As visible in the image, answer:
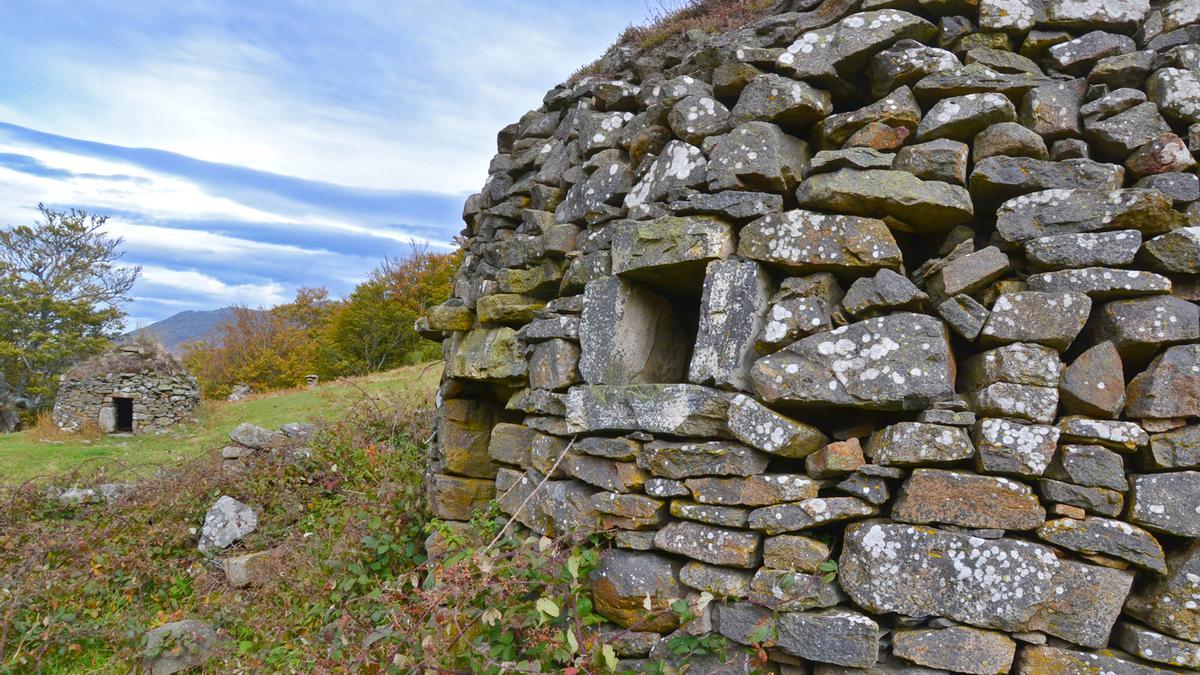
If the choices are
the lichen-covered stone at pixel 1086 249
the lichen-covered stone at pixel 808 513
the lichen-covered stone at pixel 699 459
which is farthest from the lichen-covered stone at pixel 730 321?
the lichen-covered stone at pixel 1086 249

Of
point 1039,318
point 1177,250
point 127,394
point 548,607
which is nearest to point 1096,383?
point 1039,318

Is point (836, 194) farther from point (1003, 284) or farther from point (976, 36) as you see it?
point (976, 36)

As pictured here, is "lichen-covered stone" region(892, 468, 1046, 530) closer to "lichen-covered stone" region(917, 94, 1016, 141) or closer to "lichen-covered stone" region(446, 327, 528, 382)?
"lichen-covered stone" region(917, 94, 1016, 141)

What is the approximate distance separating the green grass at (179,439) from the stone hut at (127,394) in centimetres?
58

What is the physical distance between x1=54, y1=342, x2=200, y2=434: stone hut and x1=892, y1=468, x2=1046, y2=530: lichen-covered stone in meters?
18.1

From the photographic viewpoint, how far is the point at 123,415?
17.3m

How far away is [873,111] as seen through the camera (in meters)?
3.69

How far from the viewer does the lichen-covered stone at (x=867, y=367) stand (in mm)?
3186

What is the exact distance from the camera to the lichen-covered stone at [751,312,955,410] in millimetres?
3186

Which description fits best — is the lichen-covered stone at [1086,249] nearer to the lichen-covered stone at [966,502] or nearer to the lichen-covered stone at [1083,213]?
the lichen-covered stone at [1083,213]

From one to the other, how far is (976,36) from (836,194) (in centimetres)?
133

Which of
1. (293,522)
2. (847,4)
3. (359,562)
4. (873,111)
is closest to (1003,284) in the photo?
(873,111)

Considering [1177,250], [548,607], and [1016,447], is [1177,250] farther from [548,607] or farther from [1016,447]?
[548,607]

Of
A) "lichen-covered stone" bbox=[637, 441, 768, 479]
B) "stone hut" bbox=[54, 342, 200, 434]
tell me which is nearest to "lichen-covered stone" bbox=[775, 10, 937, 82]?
"lichen-covered stone" bbox=[637, 441, 768, 479]
